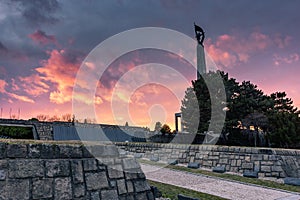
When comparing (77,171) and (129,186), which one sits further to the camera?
(129,186)

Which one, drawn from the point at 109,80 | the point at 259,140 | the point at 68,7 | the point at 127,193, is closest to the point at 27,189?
the point at 127,193

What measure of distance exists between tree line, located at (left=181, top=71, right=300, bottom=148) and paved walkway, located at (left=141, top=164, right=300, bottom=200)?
35.9 ft

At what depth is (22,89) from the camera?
14094 mm

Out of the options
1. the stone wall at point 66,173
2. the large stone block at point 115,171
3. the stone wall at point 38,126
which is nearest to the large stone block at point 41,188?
the stone wall at point 66,173

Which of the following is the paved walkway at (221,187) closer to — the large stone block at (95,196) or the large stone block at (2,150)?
the large stone block at (95,196)

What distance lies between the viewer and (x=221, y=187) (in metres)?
6.44

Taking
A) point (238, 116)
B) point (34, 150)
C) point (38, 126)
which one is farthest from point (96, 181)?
point (38, 126)

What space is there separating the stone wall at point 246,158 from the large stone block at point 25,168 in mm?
5702

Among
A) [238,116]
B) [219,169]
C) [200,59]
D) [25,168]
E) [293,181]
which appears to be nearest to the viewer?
[25,168]

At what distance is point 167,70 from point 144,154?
14.3 ft

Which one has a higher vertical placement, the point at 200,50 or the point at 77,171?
the point at 200,50

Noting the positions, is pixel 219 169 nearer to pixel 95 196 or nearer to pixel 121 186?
pixel 121 186

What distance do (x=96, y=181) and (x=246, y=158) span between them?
6.38m

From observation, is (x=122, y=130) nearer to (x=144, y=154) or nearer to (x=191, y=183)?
(x=144, y=154)
